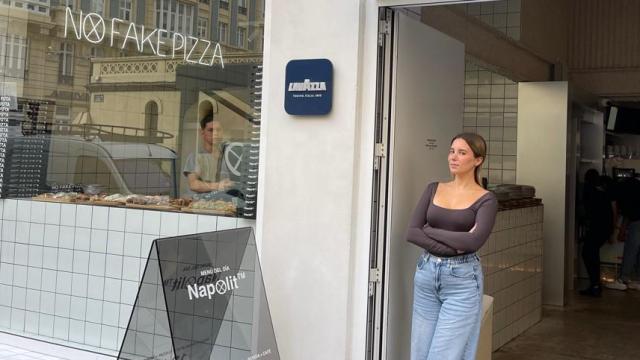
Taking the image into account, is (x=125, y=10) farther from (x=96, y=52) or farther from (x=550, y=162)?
(x=550, y=162)

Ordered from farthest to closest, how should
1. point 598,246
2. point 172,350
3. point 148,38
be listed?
point 598,246, point 148,38, point 172,350

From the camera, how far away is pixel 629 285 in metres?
9.17

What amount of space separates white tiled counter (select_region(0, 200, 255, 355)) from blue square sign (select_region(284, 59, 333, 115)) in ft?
3.16

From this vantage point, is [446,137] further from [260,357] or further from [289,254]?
[260,357]

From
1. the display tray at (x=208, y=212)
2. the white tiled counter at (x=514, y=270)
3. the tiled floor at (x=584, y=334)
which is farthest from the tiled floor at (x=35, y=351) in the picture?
the tiled floor at (x=584, y=334)

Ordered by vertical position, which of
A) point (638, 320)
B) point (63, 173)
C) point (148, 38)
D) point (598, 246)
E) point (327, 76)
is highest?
point (148, 38)

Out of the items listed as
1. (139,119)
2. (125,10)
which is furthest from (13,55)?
(139,119)

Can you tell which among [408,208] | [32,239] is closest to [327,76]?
[408,208]

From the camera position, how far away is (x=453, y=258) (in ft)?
11.2

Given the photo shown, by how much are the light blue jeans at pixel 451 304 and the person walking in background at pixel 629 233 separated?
6039mm

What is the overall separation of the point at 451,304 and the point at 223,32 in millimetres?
2431

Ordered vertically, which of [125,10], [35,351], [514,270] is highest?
[125,10]

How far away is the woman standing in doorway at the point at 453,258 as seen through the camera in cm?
338

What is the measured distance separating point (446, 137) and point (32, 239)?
3185 mm
